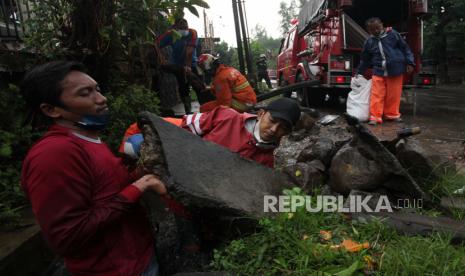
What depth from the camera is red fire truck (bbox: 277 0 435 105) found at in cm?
694

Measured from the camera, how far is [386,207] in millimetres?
2223

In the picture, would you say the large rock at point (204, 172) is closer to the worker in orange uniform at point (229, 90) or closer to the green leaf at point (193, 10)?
the green leaf at point (193, 10)

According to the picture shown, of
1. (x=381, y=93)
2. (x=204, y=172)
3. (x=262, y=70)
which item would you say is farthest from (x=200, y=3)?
(x=262, y=70)

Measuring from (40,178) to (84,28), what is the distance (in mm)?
2833

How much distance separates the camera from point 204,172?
1986 millimetres

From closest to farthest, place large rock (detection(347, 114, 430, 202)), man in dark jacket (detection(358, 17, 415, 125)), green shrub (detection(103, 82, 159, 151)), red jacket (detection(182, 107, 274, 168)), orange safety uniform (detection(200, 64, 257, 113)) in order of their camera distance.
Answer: large rock (detection(347, 114, 430, 202)) < red jacket (detection(182, 107, 274, 168)) < green shrub (detection(103, 82, 159, 151)) < orange safety uniform (detection(200, 64, 257, 113)) < man in dark jacket (detection(358, 17, 415, 125))

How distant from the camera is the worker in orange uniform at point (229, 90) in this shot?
4.88 m

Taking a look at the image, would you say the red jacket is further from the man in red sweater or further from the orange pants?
the orange pants

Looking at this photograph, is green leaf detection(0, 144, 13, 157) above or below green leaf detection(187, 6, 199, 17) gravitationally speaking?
below

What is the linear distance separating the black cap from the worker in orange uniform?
8.83ft

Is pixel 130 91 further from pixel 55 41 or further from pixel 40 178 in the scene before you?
pixel 40 178

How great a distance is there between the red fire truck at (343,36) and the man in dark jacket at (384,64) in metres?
0.99

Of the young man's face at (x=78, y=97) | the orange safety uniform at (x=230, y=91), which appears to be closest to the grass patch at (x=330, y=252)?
the young man's face at (x=78, y=97)

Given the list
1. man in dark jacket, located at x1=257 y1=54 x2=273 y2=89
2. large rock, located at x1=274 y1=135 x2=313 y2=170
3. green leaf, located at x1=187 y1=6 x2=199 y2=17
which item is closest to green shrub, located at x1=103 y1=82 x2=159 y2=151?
green leaf, located at x1=187 y1=6 x2=199 y2=17
